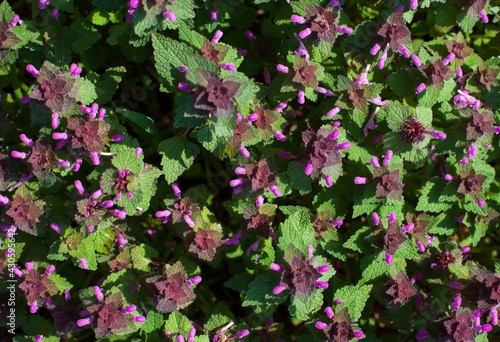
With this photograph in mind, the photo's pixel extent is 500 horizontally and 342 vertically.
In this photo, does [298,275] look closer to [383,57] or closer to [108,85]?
[383,57]

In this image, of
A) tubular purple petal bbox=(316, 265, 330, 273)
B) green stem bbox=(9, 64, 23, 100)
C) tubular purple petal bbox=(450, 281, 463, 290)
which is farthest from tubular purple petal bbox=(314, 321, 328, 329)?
green stem bbox=(9, 64, 23, 100)

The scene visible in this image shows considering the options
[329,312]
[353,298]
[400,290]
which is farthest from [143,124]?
[400,290]

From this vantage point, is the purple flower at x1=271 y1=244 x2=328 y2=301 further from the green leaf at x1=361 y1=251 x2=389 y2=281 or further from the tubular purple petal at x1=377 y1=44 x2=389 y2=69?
the tubular purple petal at x1=377 y1=44 x2=389 y2=69

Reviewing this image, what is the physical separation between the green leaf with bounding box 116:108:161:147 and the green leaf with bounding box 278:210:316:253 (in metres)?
1.91

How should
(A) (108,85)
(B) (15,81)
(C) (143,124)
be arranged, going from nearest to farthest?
1. (A) (108,85)
2. (C) (143,124)
3. (B) (15,81)

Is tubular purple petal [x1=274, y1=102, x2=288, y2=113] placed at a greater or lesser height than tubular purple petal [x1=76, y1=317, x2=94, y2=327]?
greater

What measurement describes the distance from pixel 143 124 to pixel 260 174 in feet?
5.09

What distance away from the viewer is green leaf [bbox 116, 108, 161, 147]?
4.78 metres

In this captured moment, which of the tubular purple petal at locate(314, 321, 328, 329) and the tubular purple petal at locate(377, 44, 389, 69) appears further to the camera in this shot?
the tubular purple petal at locate(377, 44, 389, 69)

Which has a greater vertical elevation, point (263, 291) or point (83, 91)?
point (83, 91)

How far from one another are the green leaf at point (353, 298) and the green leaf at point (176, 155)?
2.08m

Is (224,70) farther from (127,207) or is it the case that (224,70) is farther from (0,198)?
(0,198)

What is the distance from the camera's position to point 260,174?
14.2 ft

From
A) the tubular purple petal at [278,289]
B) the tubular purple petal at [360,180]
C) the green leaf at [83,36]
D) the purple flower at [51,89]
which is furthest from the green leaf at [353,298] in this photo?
the green leaf at [83,36]
